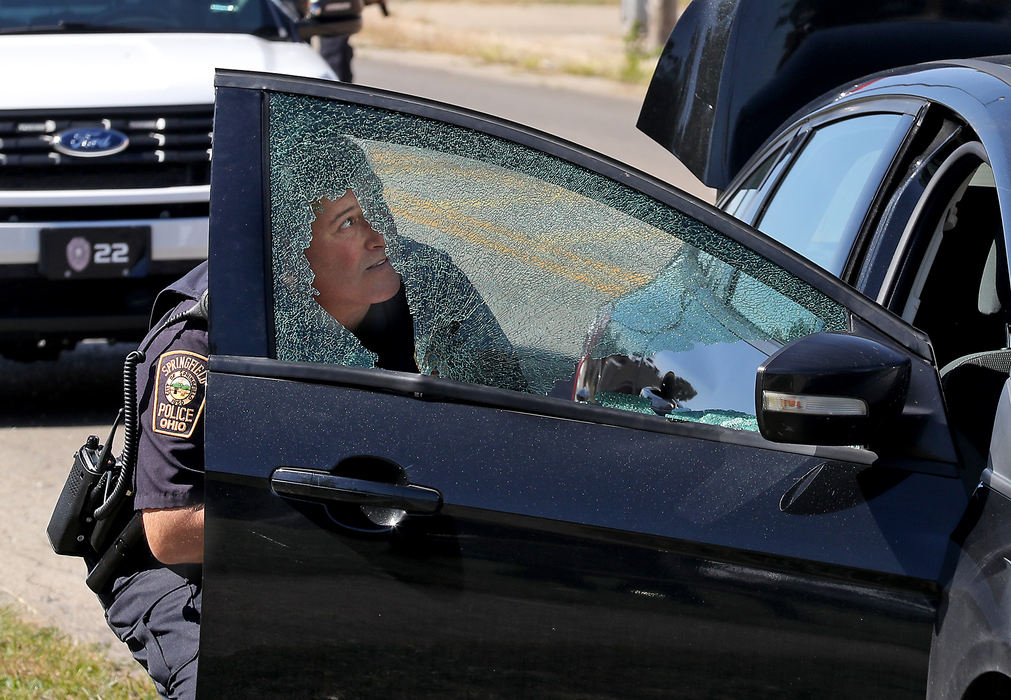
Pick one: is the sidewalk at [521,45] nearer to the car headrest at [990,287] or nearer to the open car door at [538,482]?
the car headrest at [990,287]

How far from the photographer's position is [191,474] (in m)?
2.29

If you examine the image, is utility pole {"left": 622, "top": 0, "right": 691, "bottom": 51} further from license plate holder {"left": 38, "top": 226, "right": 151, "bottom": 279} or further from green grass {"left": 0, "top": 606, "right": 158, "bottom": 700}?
green grass {"left": 0, "top": 606, "right": 158, "bottom": 700}

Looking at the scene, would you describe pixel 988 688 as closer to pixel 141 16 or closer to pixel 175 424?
pixel 175 424

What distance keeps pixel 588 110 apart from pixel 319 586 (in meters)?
14.6

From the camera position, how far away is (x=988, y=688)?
6.04 feet

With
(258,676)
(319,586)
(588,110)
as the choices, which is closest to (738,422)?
(319,586)

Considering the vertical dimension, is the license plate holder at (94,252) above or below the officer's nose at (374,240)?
below

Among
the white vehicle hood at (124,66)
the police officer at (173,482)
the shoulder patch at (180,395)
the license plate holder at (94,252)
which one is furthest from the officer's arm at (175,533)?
the white vehicle hood at (124,66)

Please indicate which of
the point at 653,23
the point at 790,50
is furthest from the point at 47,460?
the point at 653,23

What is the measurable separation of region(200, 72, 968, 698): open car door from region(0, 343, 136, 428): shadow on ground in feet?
12.6

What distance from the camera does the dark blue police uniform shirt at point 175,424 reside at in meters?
2.28

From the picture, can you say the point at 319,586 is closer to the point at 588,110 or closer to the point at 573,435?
the point at 573,435

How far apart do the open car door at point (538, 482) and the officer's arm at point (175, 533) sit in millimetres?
362

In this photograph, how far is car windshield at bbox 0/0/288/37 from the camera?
6160 millimetres
